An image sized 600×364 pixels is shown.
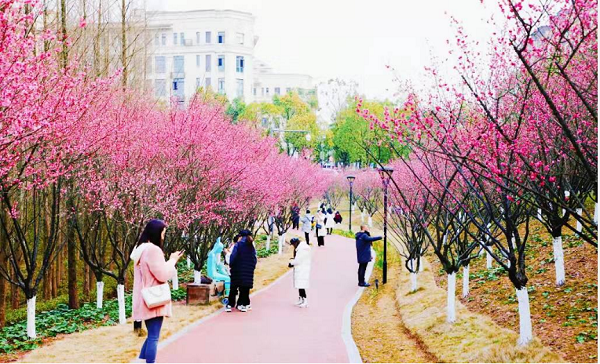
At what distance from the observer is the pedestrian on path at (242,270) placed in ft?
40.4

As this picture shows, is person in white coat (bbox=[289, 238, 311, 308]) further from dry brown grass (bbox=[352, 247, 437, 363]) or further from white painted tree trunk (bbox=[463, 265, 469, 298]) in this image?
white painted tree trunk (bbox=[463, 265, 469, 298])

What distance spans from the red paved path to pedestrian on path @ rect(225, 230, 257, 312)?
0.76 ft

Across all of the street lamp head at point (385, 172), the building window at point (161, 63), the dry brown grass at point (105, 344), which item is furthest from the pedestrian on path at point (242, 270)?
the building window at point (161, 63)

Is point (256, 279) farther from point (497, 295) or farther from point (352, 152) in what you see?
point (352, 152)

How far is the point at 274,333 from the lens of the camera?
34.1 feet

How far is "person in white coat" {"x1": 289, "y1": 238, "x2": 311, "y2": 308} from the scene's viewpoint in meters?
13.2

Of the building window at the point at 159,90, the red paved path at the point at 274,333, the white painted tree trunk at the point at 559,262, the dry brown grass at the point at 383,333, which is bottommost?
the dry brown grass at the point at 383,333

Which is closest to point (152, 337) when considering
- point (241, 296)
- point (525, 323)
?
point (525, 323)

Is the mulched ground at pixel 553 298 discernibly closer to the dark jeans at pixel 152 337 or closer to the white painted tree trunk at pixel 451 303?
the white painted tree trunk at pixel 451 303

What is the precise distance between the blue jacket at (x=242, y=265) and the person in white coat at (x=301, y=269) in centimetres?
111

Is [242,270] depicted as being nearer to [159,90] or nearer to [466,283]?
[466,283]

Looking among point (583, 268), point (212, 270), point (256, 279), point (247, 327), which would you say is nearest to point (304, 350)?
point (247, 327)

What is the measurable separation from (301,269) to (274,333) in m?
2.95

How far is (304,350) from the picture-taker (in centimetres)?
921
